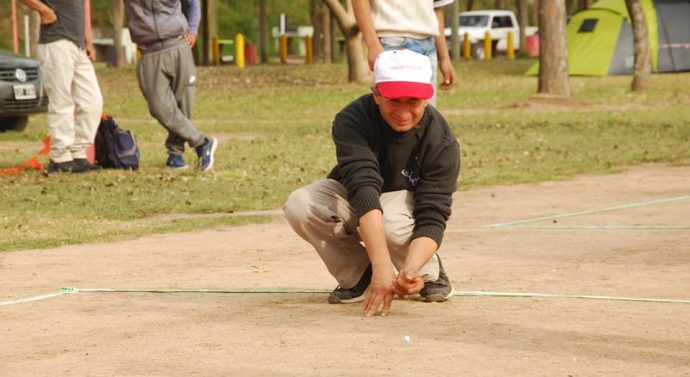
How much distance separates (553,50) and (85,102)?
12770mm

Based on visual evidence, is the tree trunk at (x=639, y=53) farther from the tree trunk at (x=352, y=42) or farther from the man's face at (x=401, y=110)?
the man's face at (x=401, y=110)

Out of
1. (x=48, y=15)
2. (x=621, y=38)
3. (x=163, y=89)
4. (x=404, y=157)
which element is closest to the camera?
(x=404, y=157)

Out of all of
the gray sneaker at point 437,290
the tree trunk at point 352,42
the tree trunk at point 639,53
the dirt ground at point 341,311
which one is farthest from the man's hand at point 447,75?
the tree trunk at point 352,42

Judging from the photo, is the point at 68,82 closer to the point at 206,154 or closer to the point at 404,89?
the point at 206,154

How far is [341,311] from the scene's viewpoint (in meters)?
6.12

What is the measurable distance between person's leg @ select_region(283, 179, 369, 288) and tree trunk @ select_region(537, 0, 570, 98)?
1718 cm

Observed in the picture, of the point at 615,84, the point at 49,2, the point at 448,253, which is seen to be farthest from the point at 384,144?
the point at 615,84

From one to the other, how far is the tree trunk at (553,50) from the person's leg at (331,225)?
17177 millimetres

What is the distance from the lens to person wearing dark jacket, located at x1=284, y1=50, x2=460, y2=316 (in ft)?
19.3

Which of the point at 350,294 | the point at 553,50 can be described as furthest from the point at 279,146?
the point at 350,294

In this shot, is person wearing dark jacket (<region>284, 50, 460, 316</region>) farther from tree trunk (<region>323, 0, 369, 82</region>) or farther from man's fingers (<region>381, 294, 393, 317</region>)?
tree trunk (<region>323, 0, 369, 82</region>)

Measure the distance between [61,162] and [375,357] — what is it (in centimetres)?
747

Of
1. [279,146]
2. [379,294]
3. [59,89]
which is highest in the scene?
[59,89]

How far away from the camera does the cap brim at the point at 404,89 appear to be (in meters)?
5.85
